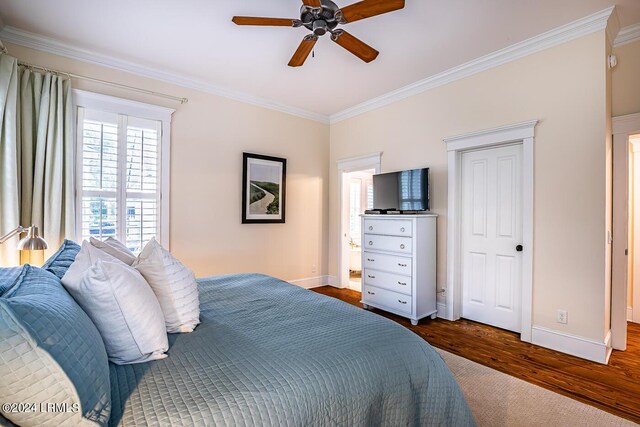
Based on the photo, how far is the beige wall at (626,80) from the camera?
8.79ft

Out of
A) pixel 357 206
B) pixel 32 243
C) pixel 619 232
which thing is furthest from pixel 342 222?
Answer: pixel 32 243

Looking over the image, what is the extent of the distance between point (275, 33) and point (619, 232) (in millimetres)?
3596

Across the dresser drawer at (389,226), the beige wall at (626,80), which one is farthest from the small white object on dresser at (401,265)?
the beige wall at (626,80)

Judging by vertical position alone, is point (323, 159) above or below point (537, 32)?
below

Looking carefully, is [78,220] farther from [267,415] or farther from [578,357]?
[578,357]

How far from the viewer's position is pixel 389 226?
368cm

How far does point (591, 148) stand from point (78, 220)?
4.79m

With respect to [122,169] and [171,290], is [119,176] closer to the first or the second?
[122,169]

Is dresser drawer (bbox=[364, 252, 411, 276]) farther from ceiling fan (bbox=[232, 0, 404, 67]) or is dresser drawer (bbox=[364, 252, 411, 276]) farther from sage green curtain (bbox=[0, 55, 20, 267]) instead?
sage green curtain (bbox=[0, 55, 20, 267])

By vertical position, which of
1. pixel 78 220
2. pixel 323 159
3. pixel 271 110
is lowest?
pixel 78 220

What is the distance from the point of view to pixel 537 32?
2812 mm

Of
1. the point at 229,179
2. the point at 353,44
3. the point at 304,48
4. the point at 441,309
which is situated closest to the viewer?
the point at 353,44

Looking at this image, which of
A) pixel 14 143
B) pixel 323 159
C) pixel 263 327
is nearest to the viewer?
pixel 263 327

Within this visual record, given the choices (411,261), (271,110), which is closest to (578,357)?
(411,261)
